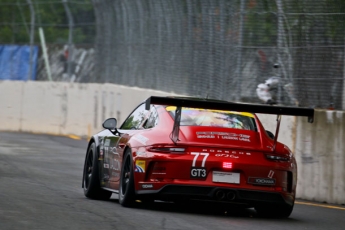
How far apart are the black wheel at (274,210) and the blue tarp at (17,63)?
21.5m

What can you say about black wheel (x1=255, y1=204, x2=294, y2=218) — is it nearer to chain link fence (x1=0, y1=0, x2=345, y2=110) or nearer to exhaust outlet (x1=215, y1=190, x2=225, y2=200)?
exhaust outlet (x1=215, y1=190, x2=225, y2=200)

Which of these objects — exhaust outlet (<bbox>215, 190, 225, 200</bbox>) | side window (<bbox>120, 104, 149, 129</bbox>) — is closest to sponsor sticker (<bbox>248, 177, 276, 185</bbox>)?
exhaust outlet (<bbox>215, 190, 225, 200</bbox>)

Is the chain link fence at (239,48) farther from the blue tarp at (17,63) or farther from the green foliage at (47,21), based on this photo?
the blue tarp at (17,63)

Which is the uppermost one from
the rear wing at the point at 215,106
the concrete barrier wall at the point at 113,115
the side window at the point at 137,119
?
the rear wing at the point at 215,106

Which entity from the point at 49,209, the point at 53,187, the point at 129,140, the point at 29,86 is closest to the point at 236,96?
the point at 53,187

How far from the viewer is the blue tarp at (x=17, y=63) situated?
3198cm

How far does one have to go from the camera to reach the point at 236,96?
56.2ft

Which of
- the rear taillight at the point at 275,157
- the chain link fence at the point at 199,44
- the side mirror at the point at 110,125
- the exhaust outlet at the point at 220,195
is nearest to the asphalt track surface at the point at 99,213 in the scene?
the exhaust outlet at the point at 220,195

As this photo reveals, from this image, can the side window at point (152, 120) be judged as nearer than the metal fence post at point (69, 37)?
Yes

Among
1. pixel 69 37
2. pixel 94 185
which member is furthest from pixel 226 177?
pixel 69 37

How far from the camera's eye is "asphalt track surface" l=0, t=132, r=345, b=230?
9.35 m

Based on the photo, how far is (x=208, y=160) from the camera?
34.0 ft

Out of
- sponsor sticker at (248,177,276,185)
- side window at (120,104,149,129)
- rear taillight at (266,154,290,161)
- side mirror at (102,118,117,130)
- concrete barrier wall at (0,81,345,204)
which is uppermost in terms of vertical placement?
side window at (120,104,149,129)

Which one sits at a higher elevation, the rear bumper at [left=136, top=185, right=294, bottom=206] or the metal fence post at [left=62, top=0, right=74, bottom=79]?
the metal fence post at [left=62, top=0, right=74, bottom=79]
